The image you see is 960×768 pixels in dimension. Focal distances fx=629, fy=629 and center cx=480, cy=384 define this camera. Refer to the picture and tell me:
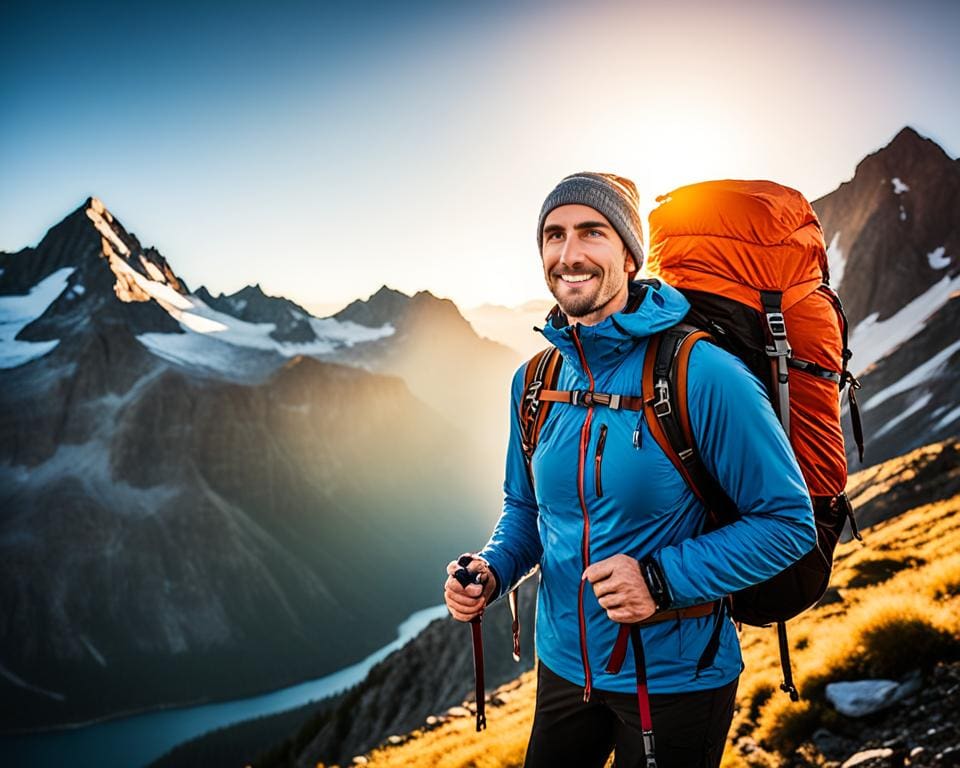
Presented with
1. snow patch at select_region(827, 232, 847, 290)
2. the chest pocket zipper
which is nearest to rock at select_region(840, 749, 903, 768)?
the chest pocket zipper

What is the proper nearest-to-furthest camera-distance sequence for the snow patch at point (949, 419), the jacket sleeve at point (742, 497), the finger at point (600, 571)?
the jacket sleeve at point (742, 497), the finger at point (600, 571), the snow patch at point (949, 419)

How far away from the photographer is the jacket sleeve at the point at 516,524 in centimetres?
370

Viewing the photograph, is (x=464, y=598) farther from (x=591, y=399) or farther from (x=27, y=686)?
(x=27, y=686)

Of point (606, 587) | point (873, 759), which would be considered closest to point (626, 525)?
point (606, 587)

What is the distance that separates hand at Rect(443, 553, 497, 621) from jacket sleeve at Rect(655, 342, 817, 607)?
3.44 feet

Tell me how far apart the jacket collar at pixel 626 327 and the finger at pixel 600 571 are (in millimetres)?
1025

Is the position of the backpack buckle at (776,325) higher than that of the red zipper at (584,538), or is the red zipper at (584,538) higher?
the backpack buckle at (776,325)

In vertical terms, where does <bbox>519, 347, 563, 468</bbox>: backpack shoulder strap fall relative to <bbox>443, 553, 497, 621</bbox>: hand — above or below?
above

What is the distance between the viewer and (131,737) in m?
150

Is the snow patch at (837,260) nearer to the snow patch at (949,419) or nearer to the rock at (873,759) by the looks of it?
the snow patch at (949,419)

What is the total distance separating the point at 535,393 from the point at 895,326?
4408 inches

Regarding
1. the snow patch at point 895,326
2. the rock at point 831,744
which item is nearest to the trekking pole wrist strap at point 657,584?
the rock at point 831,744

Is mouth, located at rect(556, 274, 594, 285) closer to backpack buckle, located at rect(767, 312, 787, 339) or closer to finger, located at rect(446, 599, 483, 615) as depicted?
backpack buckle, located at rect(767, 312, 787, 339)

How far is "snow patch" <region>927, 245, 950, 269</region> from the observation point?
9825 centimetres
